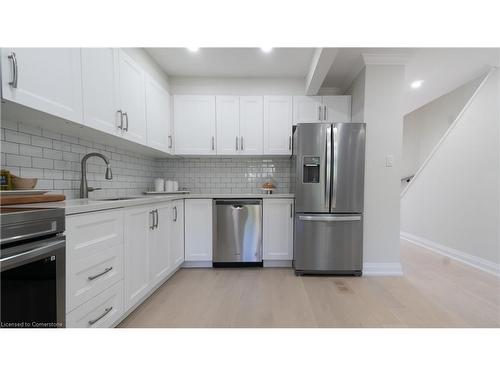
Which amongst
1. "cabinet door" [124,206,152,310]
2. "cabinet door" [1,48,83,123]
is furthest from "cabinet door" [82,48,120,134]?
"cabinet door" [124,206,152,310]

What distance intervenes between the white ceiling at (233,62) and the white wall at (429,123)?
8.66 ft

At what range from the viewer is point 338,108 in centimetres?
276

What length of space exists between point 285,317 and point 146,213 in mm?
1383

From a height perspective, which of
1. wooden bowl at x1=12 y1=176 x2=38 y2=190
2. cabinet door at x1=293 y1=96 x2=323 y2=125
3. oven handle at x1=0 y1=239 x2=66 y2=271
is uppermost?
cabinet door at x1=293 y1=96 x2=323 y2=125

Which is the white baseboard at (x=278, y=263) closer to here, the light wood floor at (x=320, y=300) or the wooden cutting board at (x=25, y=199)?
the light wood floor at (x=320, y=300)

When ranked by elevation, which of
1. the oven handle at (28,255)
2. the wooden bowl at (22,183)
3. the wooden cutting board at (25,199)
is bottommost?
the oven handle at (28,255)

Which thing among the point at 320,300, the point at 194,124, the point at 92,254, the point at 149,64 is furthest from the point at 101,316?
the point at 149,64

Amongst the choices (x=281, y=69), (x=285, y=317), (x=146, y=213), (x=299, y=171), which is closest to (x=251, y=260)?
(x=285, y=317)

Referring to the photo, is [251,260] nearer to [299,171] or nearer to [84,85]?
[299,171]

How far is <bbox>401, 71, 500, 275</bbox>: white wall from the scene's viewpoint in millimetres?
2443

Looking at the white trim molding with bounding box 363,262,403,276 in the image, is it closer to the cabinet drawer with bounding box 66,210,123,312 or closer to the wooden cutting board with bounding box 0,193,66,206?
the cabinet drawer with bounding box 66,210,123,312

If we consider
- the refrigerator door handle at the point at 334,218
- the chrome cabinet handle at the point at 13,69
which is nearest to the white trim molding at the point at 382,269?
the refrigerator door handle at the point at 334,218

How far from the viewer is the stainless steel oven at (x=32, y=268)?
76cm

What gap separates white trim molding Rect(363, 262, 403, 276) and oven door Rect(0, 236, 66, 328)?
2.68 meters
